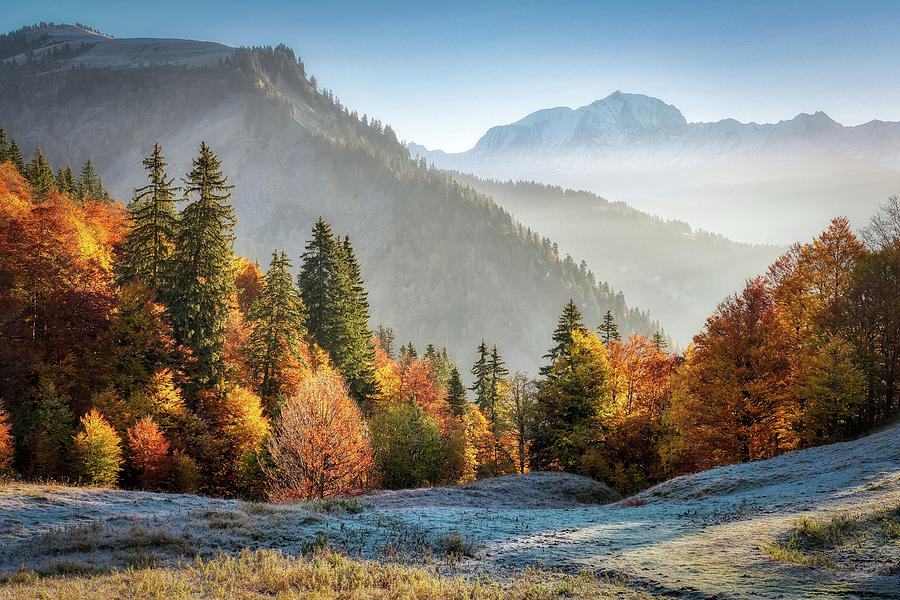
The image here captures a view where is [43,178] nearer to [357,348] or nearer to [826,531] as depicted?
[357,348]

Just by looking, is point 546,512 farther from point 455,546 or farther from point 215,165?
point 215,165

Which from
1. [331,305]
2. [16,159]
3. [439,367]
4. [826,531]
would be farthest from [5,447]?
[16,159]

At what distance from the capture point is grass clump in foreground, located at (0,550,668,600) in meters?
8.52

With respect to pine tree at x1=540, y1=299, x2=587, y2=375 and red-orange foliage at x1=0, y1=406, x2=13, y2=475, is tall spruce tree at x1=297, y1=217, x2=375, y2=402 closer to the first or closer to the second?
pine tree at x1=540, y1=299, x2=587, y2=375

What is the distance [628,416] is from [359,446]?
21.0m

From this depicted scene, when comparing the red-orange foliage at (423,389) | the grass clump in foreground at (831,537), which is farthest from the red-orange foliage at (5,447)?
the red-orange foliage at (423,389)

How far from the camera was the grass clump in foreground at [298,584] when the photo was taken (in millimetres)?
8523

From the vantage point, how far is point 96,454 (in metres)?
24.9

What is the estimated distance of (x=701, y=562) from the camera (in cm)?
1005

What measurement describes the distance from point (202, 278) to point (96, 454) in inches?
477

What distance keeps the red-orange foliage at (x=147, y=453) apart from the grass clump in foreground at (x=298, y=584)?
2041 cm

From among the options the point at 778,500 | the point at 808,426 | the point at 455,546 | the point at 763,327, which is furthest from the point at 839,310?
the point at 455,546

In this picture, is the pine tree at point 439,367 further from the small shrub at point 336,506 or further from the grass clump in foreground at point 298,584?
the grass clump in foreground at point 298,584

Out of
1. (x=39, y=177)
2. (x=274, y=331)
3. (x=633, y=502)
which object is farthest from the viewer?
(x=39, y=177)
